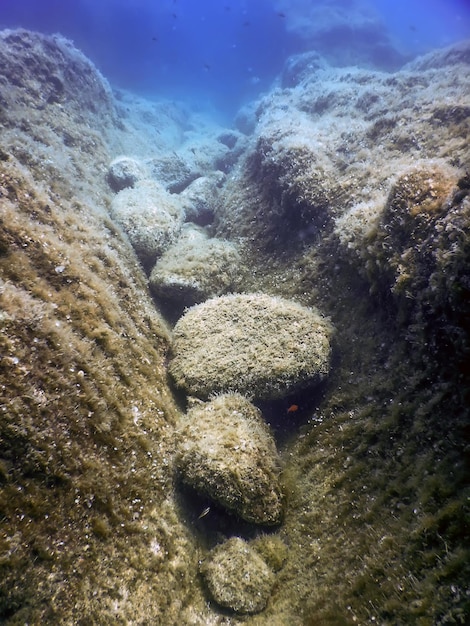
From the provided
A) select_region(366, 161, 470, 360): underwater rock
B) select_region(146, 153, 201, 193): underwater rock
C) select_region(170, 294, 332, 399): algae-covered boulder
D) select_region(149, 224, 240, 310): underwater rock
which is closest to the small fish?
select_region(170, 294, 332, 399): algae-covered boulder

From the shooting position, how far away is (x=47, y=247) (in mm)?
4211

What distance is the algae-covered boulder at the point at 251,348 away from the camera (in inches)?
185

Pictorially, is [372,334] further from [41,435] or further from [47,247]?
[47,247]

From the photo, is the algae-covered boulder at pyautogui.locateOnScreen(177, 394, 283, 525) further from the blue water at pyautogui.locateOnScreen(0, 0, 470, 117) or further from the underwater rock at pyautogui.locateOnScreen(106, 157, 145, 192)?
the blue water at pyautogui.locateOnScreen(0, 0, 470, 117)

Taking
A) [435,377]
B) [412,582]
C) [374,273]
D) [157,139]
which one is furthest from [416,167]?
[157,139]

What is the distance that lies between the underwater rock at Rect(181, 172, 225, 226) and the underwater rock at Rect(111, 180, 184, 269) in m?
0.98

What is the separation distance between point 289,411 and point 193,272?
3.05 metres

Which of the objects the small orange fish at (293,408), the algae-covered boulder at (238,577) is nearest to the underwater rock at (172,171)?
the small orange fish at (293,408)

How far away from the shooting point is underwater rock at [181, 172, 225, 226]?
910 cm

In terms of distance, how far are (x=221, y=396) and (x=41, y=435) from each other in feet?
7.41

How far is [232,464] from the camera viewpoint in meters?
3.82

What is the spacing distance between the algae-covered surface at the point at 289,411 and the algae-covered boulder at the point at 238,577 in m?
0.05

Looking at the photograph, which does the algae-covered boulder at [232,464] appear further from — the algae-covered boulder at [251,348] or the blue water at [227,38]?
the blue water at [227,38]

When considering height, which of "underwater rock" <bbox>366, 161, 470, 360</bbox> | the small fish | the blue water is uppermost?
the blue water
